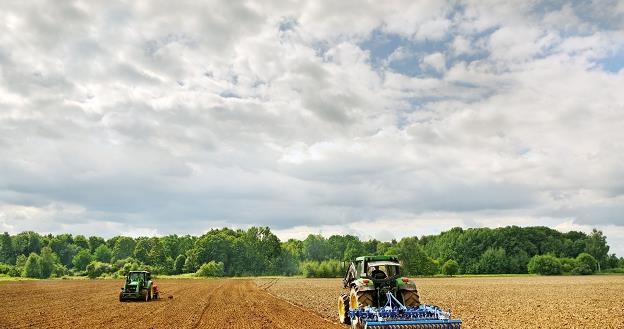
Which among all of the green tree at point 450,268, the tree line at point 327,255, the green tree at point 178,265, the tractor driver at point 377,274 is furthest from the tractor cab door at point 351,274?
the green tree at point 178,265

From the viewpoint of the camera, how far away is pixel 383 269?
19828 mm

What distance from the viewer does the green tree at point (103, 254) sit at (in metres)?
186

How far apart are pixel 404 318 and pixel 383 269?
4301 millimetres

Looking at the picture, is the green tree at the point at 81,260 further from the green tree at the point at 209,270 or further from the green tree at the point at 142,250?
the green tree at the point at 209,270

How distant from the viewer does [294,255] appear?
6693 inches

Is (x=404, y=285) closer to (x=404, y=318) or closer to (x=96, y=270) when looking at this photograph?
(x=404, y=318)

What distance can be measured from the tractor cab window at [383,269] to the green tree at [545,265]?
12932cm

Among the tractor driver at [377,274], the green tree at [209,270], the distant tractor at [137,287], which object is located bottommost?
the green tree at [209,270]

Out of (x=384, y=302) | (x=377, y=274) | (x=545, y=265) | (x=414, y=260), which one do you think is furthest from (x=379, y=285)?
(x=545, y=265)

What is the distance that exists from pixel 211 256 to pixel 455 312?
396 feet

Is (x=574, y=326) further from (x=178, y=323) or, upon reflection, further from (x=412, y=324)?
(x=178, y=323)

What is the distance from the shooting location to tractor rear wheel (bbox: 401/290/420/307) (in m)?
18.5

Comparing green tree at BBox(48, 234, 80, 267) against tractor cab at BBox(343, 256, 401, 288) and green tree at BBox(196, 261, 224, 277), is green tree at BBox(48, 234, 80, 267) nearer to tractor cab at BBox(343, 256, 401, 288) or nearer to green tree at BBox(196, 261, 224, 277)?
green tree at BBox(196, 261, 224, 277)

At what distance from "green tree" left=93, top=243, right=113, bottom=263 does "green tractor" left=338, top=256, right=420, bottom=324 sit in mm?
186679
